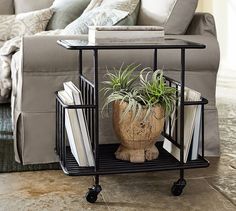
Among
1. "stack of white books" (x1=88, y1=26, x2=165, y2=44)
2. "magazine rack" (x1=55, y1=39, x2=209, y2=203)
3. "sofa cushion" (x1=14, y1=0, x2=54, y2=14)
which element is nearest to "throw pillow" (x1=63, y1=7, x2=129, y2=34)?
"magazine rack" (x1=55, y1=39, x2=209, y2=203)

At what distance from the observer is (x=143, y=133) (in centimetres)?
172

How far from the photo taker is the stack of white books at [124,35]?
1.67 metres

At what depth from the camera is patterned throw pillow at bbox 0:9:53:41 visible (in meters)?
3.32

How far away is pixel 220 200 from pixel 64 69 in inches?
33.3

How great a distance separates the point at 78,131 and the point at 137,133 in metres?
0.22

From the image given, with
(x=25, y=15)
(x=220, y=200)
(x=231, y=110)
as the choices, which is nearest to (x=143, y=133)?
(x=220, y=200)

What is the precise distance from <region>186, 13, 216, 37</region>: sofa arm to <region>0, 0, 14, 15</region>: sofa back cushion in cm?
188

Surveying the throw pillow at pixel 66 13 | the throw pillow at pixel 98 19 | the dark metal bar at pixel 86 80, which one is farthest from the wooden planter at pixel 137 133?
the throw pillow at pixel 66 13

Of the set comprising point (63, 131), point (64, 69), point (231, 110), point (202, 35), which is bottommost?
point (231, 110)

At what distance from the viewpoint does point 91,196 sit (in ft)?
5.45

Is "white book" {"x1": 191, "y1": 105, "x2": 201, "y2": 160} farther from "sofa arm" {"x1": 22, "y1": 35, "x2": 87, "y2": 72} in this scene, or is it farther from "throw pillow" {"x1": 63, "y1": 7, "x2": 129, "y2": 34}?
"throw pillow" {"x1": 63, "y1": 7, "x2": 129, "y2": 34}

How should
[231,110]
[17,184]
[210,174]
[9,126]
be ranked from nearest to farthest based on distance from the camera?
[17,184] < [210,174] < [9,126] < [231,110]

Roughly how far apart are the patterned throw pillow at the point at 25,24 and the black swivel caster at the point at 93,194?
1.89 m

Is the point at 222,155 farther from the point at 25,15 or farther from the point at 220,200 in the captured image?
the point at 25,15
